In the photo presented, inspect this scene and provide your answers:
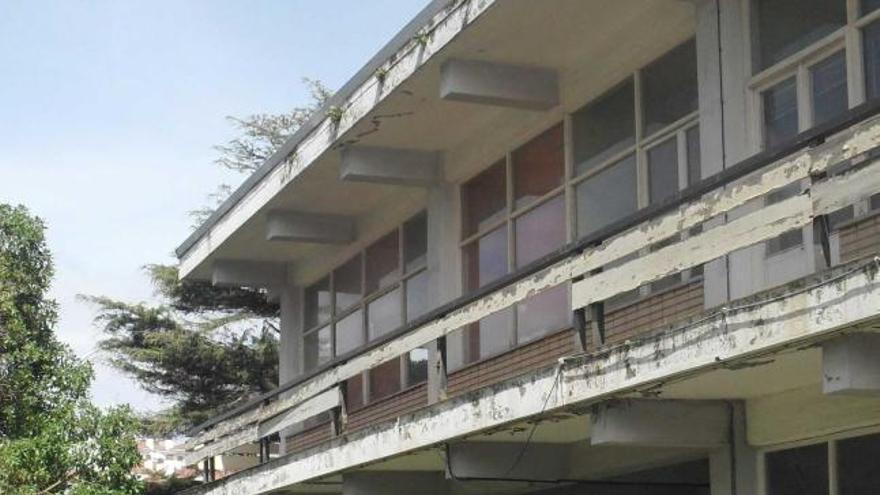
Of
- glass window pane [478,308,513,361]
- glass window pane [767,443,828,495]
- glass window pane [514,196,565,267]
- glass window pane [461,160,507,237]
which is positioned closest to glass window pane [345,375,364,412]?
glass window pane [461,160,507,237]

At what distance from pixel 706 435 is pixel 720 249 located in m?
2.57

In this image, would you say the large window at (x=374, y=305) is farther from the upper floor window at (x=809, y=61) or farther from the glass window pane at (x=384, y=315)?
the upper floor window at (x=809, y=61)

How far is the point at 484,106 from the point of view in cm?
1499

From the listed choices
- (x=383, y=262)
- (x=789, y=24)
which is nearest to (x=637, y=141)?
(x=789, y=24)

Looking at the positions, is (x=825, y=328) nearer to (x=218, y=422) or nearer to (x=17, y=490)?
(x=218, y=422)

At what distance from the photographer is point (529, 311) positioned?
1452cm

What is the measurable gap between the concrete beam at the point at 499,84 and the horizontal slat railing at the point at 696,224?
6.73ft

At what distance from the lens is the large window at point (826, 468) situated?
408 inches

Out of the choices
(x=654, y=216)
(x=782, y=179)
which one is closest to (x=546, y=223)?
(x=654, y=216)

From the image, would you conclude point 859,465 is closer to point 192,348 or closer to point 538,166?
point 538,166

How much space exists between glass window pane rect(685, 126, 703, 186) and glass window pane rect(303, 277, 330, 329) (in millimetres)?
8756

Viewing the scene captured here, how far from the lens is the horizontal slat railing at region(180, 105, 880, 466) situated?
812 cm

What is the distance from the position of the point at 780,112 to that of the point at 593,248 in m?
1.85

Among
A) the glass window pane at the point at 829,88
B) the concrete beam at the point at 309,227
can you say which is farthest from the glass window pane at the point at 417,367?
the glass window pane at the point at 829,88
